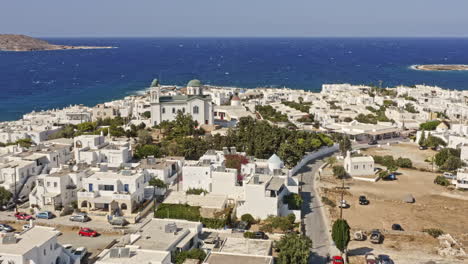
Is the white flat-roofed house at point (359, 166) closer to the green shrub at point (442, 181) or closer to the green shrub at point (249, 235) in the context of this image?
the green shrub at point (442, 181)

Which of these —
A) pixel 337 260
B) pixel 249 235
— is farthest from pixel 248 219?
pixel 337 260

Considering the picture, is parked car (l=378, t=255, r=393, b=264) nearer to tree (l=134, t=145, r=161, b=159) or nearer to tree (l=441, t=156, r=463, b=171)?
tree (l=441, t=156, r=463, b=171)

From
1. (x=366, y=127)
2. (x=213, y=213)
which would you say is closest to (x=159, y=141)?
(x=213, y=213)

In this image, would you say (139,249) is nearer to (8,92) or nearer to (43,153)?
(43,153)

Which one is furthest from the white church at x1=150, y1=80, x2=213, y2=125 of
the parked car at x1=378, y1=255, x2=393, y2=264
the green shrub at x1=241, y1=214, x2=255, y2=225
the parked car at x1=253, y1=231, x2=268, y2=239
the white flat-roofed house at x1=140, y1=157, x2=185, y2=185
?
the parked car at x1=378, y1=255, x2=393, y2=264

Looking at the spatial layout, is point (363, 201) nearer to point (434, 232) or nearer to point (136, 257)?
point (434, 232)

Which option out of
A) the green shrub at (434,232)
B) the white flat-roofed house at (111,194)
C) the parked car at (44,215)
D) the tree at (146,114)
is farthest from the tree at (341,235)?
the tree at (146,114)

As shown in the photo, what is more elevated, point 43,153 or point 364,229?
point 43,153
